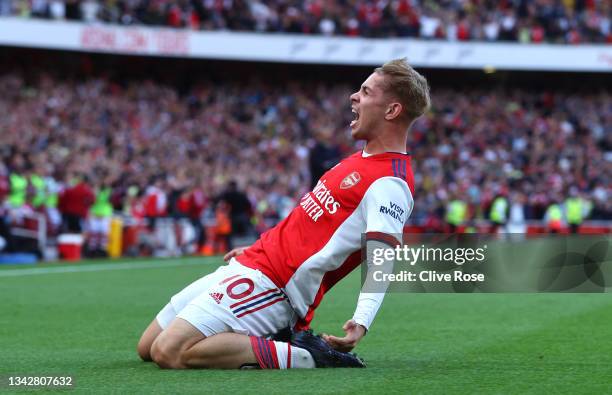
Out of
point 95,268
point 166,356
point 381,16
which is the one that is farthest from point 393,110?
point 381,16

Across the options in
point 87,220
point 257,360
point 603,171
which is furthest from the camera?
point 603,171

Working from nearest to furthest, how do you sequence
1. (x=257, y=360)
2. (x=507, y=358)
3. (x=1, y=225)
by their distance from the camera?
(x=257, y=360) → (x=507, y=358) → (x=1, y=225)

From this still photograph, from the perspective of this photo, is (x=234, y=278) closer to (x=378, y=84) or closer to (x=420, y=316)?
(x=378, y=84)

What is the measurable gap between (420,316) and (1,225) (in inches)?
437

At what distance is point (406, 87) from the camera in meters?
5.45

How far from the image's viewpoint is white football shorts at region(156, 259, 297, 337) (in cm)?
544

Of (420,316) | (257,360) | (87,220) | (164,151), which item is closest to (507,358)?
(257,360)

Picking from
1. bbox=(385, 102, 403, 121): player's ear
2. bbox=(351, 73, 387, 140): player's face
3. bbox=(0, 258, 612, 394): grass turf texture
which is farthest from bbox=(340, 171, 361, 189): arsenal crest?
bbox=(0, 258, 612, 394): grass turf texture

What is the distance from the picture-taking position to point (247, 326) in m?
5.51

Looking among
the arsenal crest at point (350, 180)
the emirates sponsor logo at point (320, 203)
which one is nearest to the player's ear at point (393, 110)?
the arsenal crest at point (350, 180)

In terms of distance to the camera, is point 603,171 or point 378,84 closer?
point 378,84

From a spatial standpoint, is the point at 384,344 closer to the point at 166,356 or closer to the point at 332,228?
the point at 332,228

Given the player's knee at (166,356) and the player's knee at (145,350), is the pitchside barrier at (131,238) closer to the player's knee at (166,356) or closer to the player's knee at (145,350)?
the player's knee at (145,350)

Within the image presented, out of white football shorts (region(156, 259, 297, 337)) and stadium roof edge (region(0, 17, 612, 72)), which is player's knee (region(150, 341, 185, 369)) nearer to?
white football shorts (region(156, 259, 297, 337))
